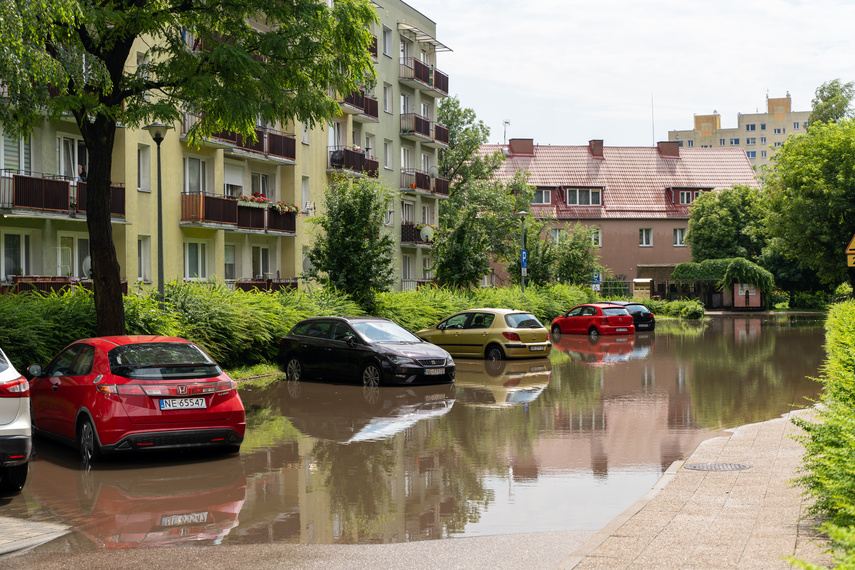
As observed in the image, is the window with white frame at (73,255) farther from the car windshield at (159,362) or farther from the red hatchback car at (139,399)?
the car windshield at (159,362)

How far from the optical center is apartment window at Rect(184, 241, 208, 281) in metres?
33.2

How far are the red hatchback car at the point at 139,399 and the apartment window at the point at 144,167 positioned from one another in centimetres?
1964

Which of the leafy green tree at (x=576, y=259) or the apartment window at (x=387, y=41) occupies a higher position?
the apartment window at (x=387, y=41)

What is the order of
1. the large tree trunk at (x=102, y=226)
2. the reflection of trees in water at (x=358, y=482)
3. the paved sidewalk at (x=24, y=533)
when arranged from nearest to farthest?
the paved sidewalk at (x=24, y=533) → the reflection of trees in water at (x=358, y=482) → the large tree trunk at (x=102, y=226)

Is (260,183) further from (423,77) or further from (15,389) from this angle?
(15,389)

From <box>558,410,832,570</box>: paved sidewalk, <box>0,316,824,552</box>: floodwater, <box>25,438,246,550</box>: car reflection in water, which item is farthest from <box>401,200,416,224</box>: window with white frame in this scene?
<box>558,410,832,570</box>: paved sidewalk

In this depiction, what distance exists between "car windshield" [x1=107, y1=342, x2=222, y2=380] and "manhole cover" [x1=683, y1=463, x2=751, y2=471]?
5605 mm

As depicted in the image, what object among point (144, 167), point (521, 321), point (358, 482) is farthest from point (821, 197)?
point (358, 482)

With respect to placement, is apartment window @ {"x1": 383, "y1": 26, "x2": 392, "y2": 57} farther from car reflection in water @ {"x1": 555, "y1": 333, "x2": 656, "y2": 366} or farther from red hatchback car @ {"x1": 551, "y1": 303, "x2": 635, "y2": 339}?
car reflection in water @ {"x1": 555, "y1": 333, "x2": 656, "y2": 366}

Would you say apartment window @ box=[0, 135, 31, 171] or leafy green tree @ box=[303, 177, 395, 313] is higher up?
apartment window @ box=[0, 135, 31, 171]

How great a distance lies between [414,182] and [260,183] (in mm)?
14500

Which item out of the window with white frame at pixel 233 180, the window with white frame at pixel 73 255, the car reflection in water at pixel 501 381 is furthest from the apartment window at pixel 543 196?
the window with white frame at pixel 73 255

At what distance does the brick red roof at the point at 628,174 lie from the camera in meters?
80.2

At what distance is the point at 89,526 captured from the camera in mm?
7832
